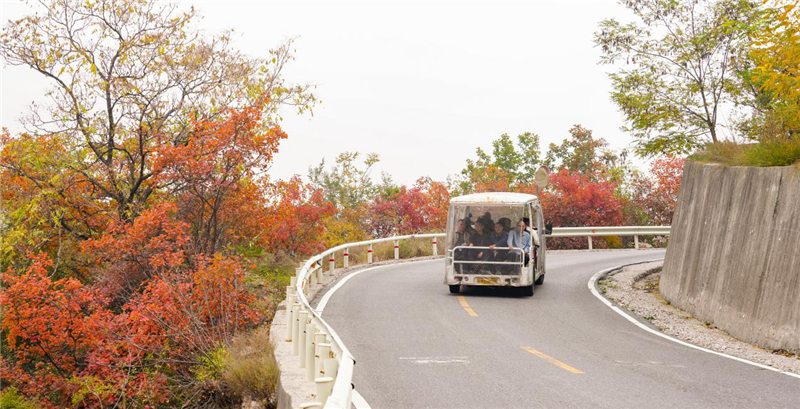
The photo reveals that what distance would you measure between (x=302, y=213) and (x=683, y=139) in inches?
549

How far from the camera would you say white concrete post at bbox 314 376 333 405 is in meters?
5.55

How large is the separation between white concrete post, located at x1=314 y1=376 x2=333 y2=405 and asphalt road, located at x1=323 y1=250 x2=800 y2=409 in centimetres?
243

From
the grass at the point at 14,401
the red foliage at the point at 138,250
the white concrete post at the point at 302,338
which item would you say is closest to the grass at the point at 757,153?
the white concrete post at the point at 302,338

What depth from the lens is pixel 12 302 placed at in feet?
57.5

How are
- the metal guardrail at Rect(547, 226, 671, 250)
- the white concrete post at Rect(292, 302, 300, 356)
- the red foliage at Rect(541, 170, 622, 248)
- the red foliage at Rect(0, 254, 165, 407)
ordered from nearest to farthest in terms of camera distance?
the white concrete post at Rect(292, 302, 300, 356) → the red foliage at Rect(0, 254, 165, 407) → the metal guardrail at Rect(547, 226, 671, 250) → the red foliage at Rect(541, 170, 622, 248)

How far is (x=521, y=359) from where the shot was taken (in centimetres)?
1058

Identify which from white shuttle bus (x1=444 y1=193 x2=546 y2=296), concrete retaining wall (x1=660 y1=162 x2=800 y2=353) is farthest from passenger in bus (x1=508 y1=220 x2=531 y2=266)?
concrete retaining wall (x1=660 y1=162 x2=800 y2=353)

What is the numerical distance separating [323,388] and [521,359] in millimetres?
5527

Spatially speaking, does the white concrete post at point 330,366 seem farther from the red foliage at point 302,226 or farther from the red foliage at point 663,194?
the red foliage at point 663,194

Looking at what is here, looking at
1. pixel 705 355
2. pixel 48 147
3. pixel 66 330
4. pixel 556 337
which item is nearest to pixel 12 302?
pixel 66 330

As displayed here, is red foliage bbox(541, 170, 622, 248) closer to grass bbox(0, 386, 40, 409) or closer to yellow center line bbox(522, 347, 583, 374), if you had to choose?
grass bbox(0, 386, 40, 409)

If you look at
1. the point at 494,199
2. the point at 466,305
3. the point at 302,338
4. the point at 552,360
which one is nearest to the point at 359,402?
the point at 302,338

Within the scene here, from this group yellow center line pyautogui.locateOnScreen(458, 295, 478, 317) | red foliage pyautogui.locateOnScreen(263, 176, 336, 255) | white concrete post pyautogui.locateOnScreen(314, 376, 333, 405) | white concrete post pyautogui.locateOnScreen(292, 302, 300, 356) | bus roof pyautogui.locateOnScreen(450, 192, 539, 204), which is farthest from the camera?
red foliage pyautogui.locateOnScreen(263, 176, 336, 255)

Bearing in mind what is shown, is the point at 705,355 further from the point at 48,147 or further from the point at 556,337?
the point at 48,147
